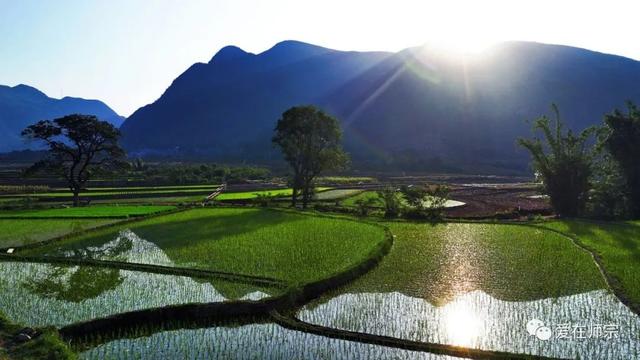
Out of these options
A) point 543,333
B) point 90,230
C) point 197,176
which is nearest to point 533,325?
point 543,333

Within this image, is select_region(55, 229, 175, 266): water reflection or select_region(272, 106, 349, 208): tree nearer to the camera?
select_region(55, 229, 175, 266): water reflection

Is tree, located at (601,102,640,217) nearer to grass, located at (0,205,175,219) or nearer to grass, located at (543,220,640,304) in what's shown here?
grass, located at (543,220,640,304)

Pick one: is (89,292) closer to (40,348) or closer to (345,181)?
(40,348)

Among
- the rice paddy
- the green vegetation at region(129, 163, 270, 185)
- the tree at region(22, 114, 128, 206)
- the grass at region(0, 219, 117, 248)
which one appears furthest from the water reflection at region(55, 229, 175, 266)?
the green vegetation at region(129, 163, 270, 185)

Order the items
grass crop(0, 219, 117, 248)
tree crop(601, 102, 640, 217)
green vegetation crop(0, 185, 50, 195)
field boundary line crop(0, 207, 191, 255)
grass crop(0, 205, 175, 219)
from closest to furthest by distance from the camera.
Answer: field boundary line crop(0, 207, 191, 255), grass crop(0, 219, 117, 248), grass crop(0, 205, 175, 219), tree crop(601, 102, 640, 217), green vegetation crop(0, 185, 50, 195)

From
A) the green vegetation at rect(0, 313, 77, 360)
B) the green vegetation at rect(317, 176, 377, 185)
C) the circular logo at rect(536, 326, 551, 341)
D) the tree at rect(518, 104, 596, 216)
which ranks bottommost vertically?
the green vegetation at rect(0, 313, 77, 360)

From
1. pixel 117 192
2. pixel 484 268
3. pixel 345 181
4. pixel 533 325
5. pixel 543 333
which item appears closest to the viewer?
pixel 543 333

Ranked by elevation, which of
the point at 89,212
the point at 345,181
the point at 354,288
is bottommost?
the point at 89,212

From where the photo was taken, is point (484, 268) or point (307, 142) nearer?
point (484, 268)
